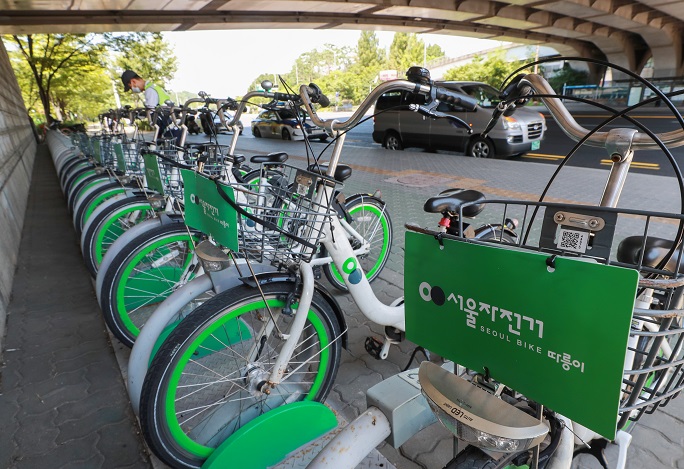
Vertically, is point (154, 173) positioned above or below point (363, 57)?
below

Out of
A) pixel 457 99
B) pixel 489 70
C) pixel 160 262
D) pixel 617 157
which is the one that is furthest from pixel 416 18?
pixel 617 157

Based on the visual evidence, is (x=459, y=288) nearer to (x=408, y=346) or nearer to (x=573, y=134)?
(x=573, y=134)

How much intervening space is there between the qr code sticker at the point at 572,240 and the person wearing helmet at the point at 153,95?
3.53 metres

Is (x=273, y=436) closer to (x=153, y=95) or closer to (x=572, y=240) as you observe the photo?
(x=572, y=240)

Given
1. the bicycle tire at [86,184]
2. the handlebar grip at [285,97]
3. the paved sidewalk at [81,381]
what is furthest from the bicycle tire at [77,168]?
the handlebar grip at [285,97]

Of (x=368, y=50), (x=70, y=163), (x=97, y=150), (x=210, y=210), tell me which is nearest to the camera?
(x=210, y=210)

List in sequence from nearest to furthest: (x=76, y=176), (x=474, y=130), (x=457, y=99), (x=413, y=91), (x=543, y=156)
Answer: (x=457, y=99) < (x=413, y=91) < (x=76, y=176) < (x=474, y=130) < (x=543, y=156)

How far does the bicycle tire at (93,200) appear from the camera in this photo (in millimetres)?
3877

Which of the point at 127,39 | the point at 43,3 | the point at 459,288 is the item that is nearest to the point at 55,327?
the point at 459,288

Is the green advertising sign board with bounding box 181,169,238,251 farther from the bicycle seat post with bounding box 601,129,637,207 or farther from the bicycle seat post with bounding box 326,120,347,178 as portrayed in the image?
the bicycle seat post with bounding box 601,129,637,207

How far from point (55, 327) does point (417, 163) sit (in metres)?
7.42

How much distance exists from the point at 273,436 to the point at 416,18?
64.2ft

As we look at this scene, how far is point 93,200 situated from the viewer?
3.90m

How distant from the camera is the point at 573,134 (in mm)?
1214
